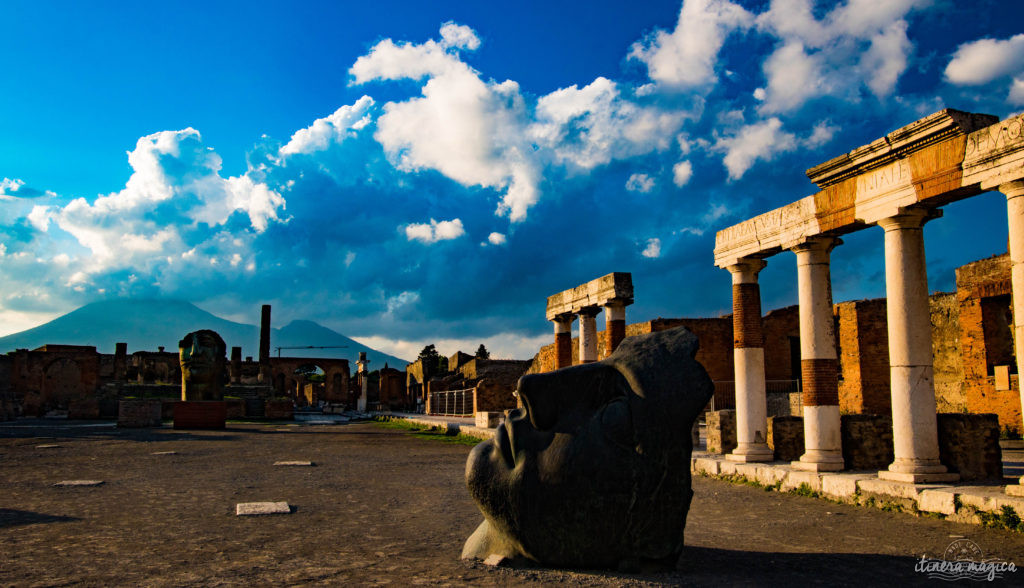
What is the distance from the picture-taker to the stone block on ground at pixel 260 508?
6.85 metres

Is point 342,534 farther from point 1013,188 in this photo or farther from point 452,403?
point 452,403

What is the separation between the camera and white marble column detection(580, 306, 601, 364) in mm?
18250

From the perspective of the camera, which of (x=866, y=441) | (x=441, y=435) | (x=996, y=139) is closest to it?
(x=996, y=139)

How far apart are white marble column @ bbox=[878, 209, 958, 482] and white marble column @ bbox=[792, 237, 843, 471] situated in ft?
3.65

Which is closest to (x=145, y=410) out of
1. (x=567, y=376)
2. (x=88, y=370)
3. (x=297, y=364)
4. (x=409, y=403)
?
(x=88, y=370)

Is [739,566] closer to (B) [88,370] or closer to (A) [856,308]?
(A) [856,308]

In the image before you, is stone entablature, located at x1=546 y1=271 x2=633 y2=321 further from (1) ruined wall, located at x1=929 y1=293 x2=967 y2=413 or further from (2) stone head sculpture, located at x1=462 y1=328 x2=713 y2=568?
(2) stone head sculpture, located at x1=462 y1=328 x2=713 y2=568

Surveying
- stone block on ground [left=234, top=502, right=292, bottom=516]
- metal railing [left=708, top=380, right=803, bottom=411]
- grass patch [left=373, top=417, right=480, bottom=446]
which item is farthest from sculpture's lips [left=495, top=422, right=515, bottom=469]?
metal railing [left=708, top=380, right=803, bottom=411]

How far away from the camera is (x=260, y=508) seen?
7.05 metres

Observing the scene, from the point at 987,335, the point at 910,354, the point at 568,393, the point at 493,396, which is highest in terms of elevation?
the point at 987,335

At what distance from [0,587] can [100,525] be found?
2.22 meters

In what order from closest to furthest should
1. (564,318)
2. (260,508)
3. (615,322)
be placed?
(260,508), (615,322), (564,318)

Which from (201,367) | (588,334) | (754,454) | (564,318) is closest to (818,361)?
(754,454)

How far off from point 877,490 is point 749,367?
3.47 meters
